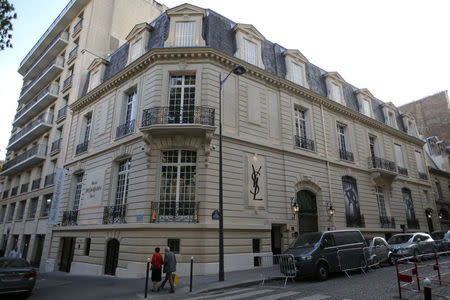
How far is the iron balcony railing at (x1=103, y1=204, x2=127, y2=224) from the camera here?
13875 millimetres

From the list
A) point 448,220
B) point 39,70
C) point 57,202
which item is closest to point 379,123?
point 448,220

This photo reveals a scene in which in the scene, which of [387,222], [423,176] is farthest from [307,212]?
[423,176]

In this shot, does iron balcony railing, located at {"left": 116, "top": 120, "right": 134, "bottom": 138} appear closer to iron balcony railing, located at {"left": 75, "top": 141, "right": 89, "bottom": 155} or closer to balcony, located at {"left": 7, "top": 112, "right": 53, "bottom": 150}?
iron balcony railing, located at {"left": 75, "top": 141, "right": 89, "bottom": 155}

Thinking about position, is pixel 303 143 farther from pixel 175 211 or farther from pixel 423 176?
pixel 423 176

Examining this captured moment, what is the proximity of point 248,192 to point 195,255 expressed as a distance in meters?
4.11

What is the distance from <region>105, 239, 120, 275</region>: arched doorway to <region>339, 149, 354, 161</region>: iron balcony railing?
15591 millimetres

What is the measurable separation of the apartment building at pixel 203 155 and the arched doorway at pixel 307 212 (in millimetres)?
67

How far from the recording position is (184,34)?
1558cm

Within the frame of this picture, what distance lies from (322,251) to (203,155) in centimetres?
655

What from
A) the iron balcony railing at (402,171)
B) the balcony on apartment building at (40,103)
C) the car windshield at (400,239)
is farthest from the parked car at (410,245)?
the balcony on apartment building at (40,103)

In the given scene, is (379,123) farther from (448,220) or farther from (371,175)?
(448,220)

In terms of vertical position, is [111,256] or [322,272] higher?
[111,256]

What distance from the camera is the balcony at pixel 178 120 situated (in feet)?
42.4

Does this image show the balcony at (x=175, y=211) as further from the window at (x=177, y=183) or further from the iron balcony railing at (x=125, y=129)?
the iron balcony railing at (x=125, y=129)
